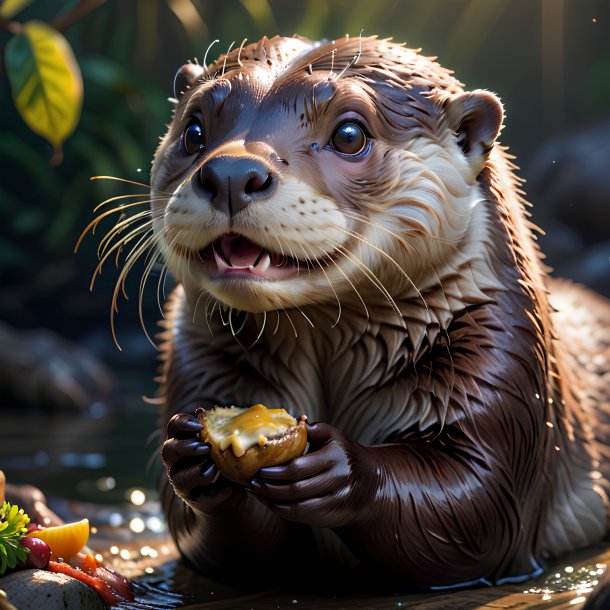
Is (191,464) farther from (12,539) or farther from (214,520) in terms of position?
(12,539)

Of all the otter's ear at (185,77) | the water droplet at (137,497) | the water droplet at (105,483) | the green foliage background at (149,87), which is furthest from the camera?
the green foliage background at (149,87)

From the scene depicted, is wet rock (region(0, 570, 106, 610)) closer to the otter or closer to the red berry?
the red berry

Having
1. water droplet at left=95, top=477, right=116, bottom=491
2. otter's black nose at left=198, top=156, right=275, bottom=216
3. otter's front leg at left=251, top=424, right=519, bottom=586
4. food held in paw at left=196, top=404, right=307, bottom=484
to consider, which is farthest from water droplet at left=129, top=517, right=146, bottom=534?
otter's black nose at left=198, top=156, right=275, bottom=216

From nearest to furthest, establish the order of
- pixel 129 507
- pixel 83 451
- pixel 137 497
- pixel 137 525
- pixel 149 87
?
pixel 137 525 < pixel 129 507 < pixel 137 497 < pixel 83 451 < pixel 149 87

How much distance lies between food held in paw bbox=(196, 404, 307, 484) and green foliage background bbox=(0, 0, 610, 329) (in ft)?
20.7

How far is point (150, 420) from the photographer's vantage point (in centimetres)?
516

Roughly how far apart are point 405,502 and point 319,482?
9.3 inches

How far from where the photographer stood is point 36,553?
196 cm

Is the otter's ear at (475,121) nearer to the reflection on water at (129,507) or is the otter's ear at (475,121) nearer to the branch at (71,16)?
the reflection on water at (129,507)

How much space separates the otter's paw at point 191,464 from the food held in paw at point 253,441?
3 cm

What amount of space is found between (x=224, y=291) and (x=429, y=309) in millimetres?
448

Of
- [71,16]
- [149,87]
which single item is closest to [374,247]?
[71,16]

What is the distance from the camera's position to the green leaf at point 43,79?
2838 millimetres

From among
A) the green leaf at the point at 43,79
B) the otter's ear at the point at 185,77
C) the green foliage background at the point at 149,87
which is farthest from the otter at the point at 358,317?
the green foliage background at the point at 149,87
